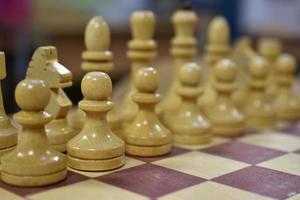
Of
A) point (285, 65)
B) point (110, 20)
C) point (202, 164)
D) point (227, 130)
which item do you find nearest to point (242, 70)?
point (285, 65)

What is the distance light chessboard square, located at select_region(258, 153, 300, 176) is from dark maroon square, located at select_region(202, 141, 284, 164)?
2cm

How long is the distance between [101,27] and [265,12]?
2475mm

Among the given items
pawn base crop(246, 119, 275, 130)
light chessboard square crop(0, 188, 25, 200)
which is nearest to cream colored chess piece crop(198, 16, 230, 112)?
pawn base crop(246, 119, 275, 130)

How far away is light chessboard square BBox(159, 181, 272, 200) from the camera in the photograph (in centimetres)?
58

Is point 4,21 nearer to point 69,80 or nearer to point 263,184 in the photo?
point 69,80

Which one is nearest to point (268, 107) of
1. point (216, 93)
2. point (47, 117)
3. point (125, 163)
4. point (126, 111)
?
point (216, 93)

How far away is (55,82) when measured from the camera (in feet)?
2.31

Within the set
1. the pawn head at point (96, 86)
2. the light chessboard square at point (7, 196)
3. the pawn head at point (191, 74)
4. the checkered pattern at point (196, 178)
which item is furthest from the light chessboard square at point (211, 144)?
the light chessboard square at point (7, 196)

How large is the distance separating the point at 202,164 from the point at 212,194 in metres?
0.13

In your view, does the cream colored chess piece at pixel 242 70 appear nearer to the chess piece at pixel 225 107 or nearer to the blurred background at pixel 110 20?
the chess piece at pixel 225 107

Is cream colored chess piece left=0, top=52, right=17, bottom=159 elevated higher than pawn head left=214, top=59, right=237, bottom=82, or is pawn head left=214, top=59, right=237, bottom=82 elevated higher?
pawn head left=214, top=59, right=237, bottom=82

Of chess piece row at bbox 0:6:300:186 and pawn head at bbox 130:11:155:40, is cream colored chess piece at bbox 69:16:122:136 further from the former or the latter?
pawn head at bbox 130:11:155:40

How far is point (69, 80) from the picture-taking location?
718mm

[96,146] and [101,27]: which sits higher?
[101,27]
